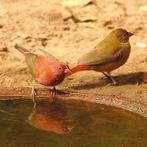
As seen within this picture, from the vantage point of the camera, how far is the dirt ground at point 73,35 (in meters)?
8.27

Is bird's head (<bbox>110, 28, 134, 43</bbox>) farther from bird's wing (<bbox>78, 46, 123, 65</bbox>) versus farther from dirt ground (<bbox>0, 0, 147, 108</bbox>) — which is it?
dirt ground (<bbox>0, 0, 147, 108</bbox>)

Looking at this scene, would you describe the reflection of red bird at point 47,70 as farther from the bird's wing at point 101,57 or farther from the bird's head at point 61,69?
the bird's wing at point 101,57

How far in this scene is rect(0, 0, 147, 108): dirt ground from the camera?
27.1ft

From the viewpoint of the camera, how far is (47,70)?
7512mm

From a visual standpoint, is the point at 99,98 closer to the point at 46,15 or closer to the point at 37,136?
the point at 37,136

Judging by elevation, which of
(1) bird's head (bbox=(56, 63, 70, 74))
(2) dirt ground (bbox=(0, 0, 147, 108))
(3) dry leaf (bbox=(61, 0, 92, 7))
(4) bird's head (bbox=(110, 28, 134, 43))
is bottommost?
(2) dirt ground (bbox=(0, 0, 147, 108))

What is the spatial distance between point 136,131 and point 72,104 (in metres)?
1.04

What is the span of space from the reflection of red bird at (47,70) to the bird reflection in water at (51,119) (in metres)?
0.27

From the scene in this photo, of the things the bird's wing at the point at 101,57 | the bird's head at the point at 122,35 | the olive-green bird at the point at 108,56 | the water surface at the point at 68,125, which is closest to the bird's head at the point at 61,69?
the water surface at the point at 68,125

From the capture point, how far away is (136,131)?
6.68 m

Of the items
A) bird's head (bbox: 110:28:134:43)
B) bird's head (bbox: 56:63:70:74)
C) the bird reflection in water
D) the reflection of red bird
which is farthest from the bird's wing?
the bird reflection in water

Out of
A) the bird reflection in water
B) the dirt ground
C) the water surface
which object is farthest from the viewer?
the dirt ground

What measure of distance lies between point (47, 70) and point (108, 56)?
96cm

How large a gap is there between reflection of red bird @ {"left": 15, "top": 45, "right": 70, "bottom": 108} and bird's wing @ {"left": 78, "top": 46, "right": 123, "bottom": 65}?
47 cm
